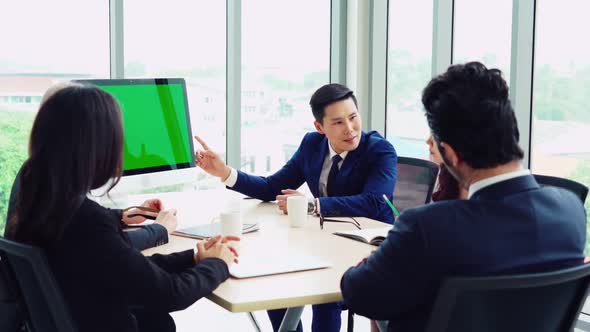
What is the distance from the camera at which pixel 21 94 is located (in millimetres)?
3982

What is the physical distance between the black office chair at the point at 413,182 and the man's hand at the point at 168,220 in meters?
1.02

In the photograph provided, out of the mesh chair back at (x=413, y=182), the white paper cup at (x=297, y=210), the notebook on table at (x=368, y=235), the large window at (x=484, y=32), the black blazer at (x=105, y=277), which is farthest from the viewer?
the large window at (x=484, y=32)

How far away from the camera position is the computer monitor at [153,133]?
265 cm

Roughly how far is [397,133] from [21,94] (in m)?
2.42

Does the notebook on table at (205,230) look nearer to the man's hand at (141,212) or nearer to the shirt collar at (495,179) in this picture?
the man's hand at (141,212)

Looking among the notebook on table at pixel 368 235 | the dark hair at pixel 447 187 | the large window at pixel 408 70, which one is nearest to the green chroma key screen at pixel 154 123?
the notebook on table at pixel 368 235

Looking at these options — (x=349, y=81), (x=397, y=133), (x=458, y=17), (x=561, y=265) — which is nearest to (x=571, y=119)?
(x=458, y=17)

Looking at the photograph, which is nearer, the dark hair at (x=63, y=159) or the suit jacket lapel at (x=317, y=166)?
the dark hair at (x=63, y=159)

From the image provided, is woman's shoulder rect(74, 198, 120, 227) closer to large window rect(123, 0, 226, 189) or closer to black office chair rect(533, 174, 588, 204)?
black office chair rect(533, 174, 588, 204)

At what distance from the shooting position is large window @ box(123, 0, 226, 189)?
4305 mm

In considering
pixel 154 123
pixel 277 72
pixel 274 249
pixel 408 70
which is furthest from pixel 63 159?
pixel 408 70

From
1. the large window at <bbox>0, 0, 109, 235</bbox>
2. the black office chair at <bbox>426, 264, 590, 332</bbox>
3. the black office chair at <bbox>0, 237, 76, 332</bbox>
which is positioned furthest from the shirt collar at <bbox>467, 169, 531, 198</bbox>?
the large window at <bbox>0, 0, 109, 235</bbox>

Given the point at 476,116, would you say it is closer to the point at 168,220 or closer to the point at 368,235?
the point at 368,235

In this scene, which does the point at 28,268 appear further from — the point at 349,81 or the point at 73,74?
the point at 349,81
